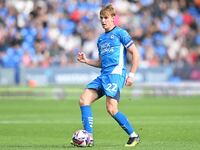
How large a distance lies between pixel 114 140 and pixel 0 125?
4531 mm

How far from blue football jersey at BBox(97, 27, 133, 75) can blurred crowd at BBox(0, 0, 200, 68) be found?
1894cm

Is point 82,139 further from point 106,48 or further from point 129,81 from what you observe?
point 106,48

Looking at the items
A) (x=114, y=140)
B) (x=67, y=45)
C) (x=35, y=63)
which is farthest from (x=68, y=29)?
(x=114, y=140)

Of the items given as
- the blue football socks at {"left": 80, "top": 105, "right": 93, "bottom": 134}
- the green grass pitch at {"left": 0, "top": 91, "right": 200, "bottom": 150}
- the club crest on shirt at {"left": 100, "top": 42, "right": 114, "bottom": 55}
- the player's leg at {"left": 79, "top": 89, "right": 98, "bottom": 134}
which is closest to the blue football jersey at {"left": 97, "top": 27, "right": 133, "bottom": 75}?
the club crest on shirt at {"left": 100, "top": 42, "right": 114, "bottom": 55}

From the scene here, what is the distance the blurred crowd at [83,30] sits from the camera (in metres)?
32.4

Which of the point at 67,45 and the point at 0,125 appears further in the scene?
the point at 67,45

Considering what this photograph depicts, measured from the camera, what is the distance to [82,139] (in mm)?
12109

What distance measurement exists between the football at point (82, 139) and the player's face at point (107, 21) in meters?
1.79

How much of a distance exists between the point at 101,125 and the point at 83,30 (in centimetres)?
1673

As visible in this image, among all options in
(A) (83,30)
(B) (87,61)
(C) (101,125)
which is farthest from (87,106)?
(A) (83,30)

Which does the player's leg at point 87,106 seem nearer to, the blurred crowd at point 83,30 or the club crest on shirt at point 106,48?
the club crest on shirt at point 106,48

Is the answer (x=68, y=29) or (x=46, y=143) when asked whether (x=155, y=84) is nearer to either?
(x=68, y=29)

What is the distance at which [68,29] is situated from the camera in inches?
1357

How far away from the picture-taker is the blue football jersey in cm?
1232
